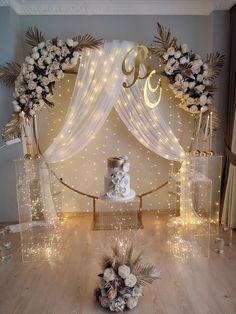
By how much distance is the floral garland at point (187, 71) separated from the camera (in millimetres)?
3242

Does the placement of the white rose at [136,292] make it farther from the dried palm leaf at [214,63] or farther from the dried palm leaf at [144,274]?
the dried palm leaf at [214,63]

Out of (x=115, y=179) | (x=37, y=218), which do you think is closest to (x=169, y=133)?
(x=115, y=179)

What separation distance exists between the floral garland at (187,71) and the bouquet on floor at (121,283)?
215 cm

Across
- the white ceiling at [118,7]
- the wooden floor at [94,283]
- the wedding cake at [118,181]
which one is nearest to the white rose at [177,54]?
the white ceiling at [118,7]

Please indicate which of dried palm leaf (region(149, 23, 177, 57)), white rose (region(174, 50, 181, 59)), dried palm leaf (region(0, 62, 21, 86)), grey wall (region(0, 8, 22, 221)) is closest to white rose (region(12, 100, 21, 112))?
grey wall (region(0, 8, 22, 221))

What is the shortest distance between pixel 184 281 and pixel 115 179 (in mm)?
1164

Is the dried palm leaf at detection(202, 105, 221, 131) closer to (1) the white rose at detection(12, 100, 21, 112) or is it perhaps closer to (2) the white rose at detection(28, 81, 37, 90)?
(2) the white rose at detection(28, 81, 37, 90)

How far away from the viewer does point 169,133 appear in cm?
348

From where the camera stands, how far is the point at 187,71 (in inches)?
128

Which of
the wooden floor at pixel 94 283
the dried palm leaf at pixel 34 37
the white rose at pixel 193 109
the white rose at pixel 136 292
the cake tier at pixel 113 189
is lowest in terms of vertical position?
the wooden floor at pixel 94 283

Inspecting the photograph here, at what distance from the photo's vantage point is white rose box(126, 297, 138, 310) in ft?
6.62

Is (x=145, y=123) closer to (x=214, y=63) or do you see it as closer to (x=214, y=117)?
(x=214, y=117)

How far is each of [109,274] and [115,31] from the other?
3020 millimetres

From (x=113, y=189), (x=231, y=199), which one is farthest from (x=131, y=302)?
(x=231, y=199)
